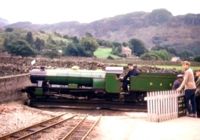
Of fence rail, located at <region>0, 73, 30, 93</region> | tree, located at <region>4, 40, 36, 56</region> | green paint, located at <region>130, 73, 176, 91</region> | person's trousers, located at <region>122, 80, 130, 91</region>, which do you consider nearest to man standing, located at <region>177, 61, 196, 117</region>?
green paint, located at <region>130, 73, 176, 91</region>

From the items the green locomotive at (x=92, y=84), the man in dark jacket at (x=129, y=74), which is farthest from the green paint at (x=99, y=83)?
the man in dark jacket at (x=129, y=74)

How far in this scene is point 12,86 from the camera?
2119 centimetres

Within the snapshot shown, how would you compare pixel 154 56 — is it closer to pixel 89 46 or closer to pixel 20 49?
pixel 89 46

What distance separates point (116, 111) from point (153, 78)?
2682 mm

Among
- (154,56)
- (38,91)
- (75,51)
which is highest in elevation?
(75,51)

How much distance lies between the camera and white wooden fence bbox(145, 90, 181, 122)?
47.1ft

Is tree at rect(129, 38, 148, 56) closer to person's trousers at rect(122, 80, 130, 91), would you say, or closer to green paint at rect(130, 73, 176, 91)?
person's trousers at rect(122, 80, 130, 91)

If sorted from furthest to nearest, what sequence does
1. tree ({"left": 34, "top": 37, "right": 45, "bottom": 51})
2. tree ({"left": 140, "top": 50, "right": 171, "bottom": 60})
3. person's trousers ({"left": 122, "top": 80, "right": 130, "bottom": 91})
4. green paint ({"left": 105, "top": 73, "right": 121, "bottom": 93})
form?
tree ({"left": 34, "top": 37, "right": 45, "bottom": 51})
tree ({"left": 140, "top": 50, "right": 171, "bottom": 60})
person's trousers ({"left": 122, "top": 80, "right": 130, "bottom": 91})
green paint ({"left": 105, "top": 73, "right": 121, "bottom": 93})

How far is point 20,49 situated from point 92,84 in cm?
5774

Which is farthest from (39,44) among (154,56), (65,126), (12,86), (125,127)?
(125,127)

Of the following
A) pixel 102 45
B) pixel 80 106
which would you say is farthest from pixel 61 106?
pixel 102 45

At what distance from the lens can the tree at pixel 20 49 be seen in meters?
76.6

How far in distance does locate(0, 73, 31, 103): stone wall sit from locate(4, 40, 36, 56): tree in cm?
5313

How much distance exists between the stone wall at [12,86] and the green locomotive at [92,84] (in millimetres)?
615
